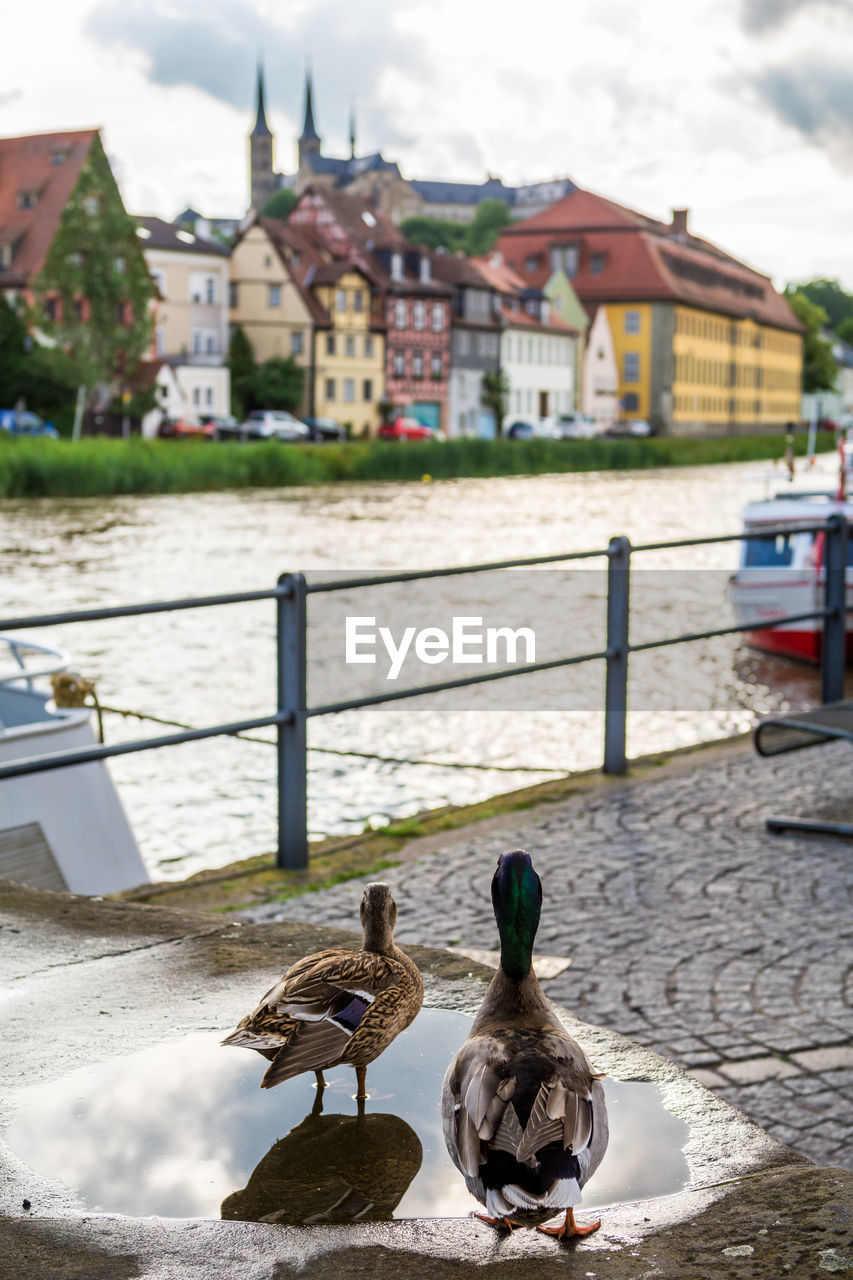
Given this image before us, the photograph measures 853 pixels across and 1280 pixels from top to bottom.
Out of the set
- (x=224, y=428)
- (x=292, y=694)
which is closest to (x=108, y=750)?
(x=292, y=694)

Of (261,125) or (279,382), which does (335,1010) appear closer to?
(279,382)

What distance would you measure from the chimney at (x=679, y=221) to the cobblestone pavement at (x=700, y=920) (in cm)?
13546

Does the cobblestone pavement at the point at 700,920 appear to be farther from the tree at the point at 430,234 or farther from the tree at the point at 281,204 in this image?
the tree at the point at 281,204

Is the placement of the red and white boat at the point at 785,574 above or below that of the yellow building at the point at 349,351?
below

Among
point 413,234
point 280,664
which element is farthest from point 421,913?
point 413,234

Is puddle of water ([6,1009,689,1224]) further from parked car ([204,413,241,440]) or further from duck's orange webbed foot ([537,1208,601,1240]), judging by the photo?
parked car ([204,413,241,440])

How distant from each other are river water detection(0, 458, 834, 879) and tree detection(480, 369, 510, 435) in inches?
2047

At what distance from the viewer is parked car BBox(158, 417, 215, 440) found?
65.0 metres

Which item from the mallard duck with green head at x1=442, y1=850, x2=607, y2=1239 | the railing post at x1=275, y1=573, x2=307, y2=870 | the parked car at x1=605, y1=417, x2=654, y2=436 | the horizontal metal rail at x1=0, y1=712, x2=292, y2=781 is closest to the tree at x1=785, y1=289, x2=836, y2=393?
the parked car at x1=605, y1=417, x2=654, y2=436

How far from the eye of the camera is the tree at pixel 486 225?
159000 mm

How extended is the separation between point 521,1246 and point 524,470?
60.1 m

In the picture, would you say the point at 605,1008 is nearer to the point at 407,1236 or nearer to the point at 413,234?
the point at 407,1236

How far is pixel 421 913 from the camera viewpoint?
19.4 ft

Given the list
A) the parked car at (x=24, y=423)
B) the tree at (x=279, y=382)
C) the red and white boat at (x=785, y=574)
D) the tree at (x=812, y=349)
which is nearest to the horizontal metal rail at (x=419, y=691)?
the red and white boat at (x=785, y=574)
